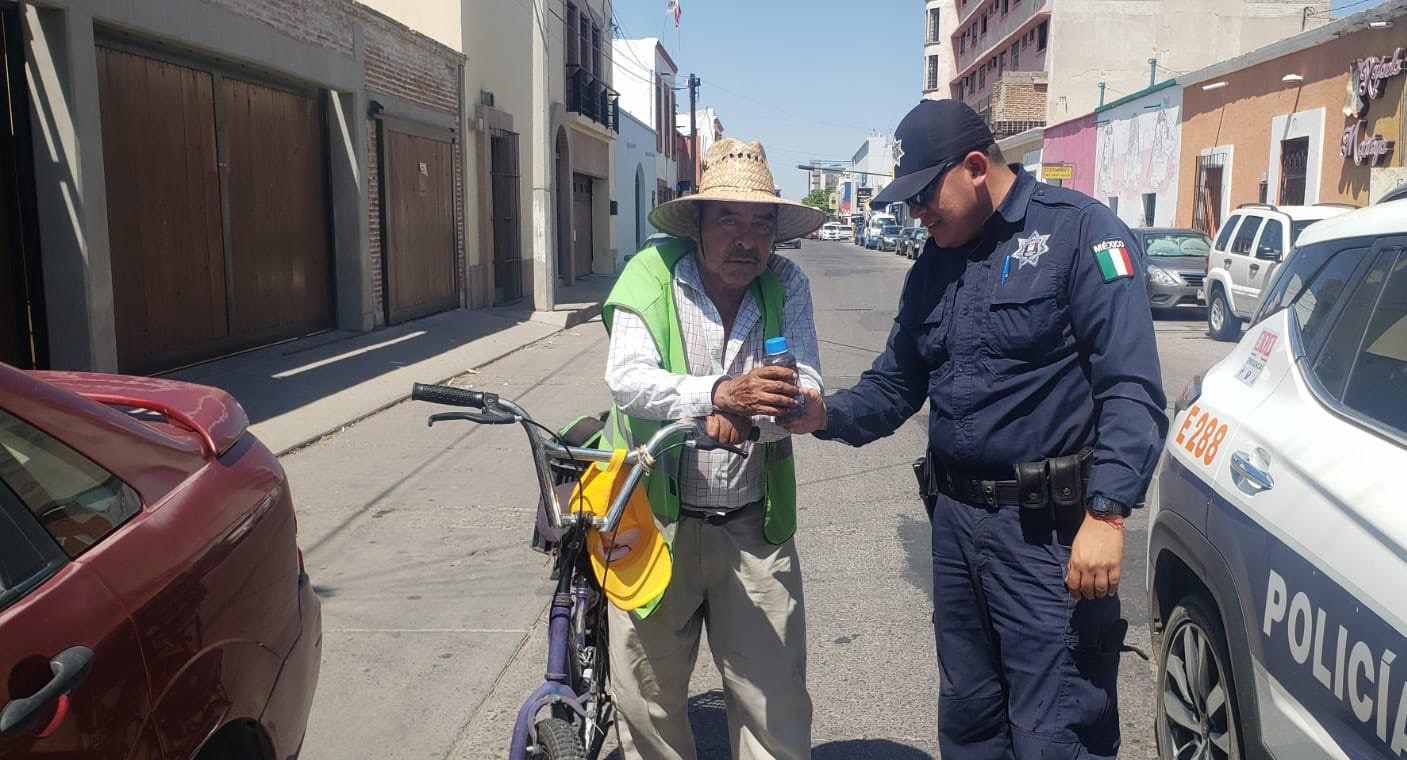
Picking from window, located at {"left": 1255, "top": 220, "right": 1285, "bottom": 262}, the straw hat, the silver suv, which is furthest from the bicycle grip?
window, located at {"left": 1255, "top": 220, "right": 1285, "bottom": 262}

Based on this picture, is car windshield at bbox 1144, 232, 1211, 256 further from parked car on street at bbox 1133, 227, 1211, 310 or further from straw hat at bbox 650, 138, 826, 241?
straw hat at bbox 650, 138, 826, 241

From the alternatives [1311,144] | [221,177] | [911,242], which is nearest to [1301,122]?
[1311,144]

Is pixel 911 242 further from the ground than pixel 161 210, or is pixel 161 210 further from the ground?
pixel 161 210

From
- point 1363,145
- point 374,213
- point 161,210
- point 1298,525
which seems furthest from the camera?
point 1363,145

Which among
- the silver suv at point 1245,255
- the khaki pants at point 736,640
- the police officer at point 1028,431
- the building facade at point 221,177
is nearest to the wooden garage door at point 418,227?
the building facade at point 221,177

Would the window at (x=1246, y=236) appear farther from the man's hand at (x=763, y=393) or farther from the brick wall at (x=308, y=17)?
the man's hand at (x=763, y=393)

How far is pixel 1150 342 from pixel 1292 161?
2401cm

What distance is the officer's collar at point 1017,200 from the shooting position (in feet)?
9.21

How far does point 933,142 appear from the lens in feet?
9.17

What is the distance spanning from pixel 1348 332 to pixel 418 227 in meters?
15.7

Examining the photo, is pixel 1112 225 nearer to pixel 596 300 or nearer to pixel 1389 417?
pixel 1389 417

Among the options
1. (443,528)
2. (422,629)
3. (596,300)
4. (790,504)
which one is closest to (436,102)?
(596,300)

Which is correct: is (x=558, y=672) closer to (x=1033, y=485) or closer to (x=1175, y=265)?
(x=1033, y=485)

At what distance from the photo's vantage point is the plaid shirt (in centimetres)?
282
